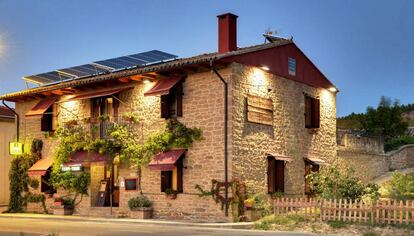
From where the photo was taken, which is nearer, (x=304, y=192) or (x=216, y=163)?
(x=216, y=163)

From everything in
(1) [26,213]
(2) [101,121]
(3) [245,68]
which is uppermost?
(3) [245,68]

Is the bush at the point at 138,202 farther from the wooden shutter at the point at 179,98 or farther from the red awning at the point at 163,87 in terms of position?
the red awning at the point at 163,87

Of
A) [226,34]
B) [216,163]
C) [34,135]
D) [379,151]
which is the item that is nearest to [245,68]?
[226,34]

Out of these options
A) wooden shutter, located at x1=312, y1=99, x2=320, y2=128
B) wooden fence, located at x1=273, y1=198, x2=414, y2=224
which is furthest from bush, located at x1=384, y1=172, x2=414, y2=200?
wooden shutter, located at x1=312, y1=99, x2=320, y2=128

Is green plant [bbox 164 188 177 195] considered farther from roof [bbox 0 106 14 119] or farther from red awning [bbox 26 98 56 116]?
roof [bbox 0 106 14 119]

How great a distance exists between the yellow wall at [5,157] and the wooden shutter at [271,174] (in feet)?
58.1

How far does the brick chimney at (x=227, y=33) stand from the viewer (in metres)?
25.3

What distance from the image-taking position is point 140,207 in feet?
82.4

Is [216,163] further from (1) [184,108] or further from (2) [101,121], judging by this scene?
(2) [101,121]

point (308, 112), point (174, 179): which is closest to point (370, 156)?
point (308, 112)

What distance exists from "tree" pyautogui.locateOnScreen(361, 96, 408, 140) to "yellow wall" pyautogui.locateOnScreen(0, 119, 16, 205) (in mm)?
23505

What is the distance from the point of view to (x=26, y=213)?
30.4m

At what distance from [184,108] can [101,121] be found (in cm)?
493

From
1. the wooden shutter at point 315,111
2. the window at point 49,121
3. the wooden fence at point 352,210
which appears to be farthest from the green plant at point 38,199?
the wooden shutter at point 315,111
